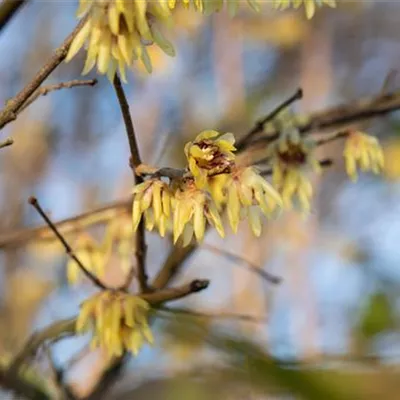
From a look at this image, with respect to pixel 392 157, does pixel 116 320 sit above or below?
above

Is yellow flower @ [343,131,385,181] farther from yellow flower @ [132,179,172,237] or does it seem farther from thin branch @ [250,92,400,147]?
yellow flower @ [132,179,172,237]

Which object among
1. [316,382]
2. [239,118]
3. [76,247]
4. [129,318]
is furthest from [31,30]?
[316,382]

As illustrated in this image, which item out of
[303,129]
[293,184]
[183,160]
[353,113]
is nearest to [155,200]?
[293,184]

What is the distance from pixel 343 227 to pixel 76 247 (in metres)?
4.67

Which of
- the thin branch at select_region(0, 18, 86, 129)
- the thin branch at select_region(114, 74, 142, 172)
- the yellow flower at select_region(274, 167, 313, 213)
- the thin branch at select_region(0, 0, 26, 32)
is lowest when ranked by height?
the yellow flower at select_region(274, 167, 313, 213)

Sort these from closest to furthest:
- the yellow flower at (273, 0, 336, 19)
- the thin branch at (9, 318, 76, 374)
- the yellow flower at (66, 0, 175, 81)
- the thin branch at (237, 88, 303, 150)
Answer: the yellow flower at (66, 0, 175, 81) < the yellow flower at (273, 0, 336, 19) < the thin branch at (9, 318, 76, 374) < the thin branch at (237, 88, 303, 150)

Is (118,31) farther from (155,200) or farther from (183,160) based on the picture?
(183,160)

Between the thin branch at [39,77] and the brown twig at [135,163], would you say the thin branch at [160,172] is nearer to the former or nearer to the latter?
the brown twig at [135,163]

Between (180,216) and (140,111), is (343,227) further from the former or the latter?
(180,216)

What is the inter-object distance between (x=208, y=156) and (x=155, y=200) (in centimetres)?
9

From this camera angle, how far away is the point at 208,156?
3.36ft

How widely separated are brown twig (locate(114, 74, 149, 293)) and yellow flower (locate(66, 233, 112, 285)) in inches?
9.8

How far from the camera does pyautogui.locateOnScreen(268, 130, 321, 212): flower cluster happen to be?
1.45 metres

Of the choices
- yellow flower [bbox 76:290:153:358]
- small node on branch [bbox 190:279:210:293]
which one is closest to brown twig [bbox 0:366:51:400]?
yellow flower [bbox 76:290:153:358]
